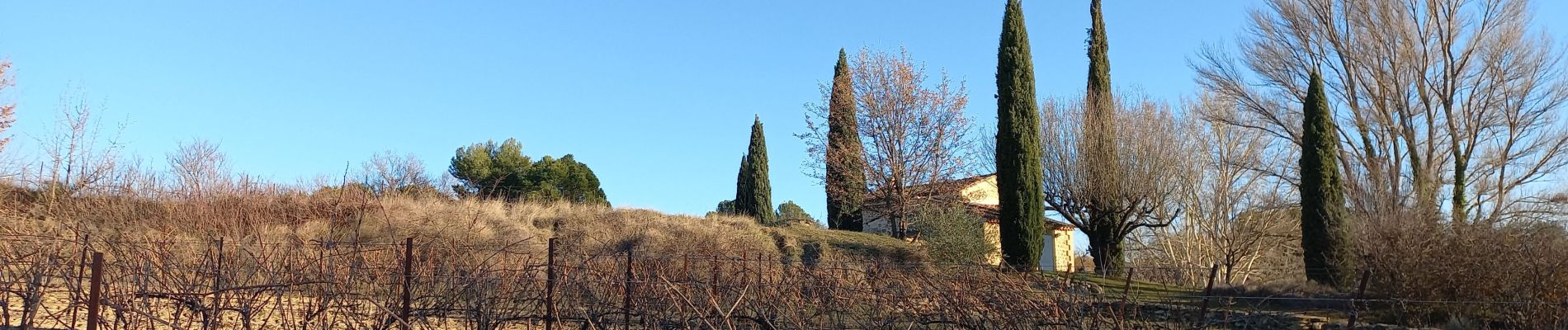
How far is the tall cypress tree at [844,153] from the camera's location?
72.4ft

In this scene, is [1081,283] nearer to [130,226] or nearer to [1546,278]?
[1546,278]

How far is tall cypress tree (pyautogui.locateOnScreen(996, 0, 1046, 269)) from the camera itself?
752 inches

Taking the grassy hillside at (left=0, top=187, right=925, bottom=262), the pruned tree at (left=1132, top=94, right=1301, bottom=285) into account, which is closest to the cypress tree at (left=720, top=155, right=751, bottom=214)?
the grassy hillside at (left=0, top=187, right=925, bottom=262)

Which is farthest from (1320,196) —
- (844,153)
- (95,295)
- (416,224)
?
(95,295)

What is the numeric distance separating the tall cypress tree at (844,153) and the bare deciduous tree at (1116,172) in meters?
4.09

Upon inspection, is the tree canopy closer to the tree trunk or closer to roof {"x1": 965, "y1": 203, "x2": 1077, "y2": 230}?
roof {"x1": 965, "y1": 203, "x2": 1077, "y2": 230}

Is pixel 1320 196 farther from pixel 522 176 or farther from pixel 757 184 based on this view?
pixel 522 176

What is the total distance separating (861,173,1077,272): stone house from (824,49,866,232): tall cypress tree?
1.54 ft

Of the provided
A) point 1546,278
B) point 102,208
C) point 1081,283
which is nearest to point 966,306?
point 1081,283

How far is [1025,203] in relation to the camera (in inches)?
756

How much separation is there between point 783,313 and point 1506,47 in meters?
18.4

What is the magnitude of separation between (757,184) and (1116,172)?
9.15 m

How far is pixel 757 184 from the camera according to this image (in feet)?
83.1

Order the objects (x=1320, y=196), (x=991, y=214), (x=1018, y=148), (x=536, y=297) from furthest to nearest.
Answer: (x=991, y=214)
(x=1018, y=148)
(x=1320, y=196)
(x=536, y=297)
